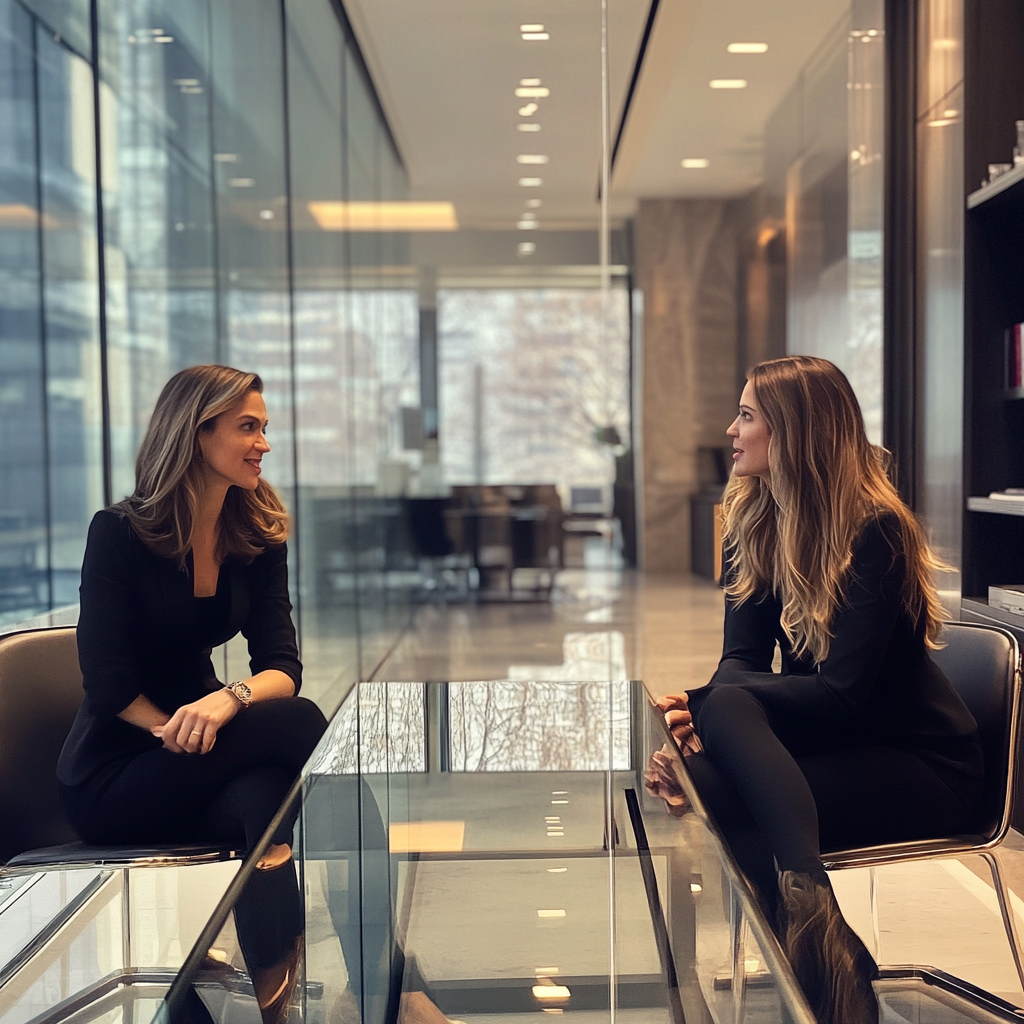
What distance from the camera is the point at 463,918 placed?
1794 millimetres

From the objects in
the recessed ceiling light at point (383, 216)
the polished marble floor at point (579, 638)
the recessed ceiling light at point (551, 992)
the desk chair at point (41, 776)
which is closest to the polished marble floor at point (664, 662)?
the polished marble floor at point (579, 638)

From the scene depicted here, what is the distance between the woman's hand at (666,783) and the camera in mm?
1924

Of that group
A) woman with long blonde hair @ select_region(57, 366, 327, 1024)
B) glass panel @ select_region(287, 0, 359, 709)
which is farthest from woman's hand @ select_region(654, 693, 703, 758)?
glass panel @ select_region(287, 0, 359, 709)

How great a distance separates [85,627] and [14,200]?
50.7 inches

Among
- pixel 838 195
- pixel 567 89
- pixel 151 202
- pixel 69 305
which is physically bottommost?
pixel 69 305

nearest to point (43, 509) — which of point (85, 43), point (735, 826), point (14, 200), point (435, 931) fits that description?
point (14, 200)

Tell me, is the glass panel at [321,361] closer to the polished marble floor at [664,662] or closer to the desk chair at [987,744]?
the polished marble floor at [664,662]

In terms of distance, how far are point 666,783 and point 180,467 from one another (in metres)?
1.14

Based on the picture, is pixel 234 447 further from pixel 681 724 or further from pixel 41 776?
pixel 681 724

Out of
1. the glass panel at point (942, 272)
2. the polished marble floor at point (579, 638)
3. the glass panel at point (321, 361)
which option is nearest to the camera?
the glass panel at point (942, 272)

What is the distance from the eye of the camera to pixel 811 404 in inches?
87.9

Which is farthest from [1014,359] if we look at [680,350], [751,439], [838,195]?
[680,350]

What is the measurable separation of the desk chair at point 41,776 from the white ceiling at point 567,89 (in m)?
4.98

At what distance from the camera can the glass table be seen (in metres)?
1.40
